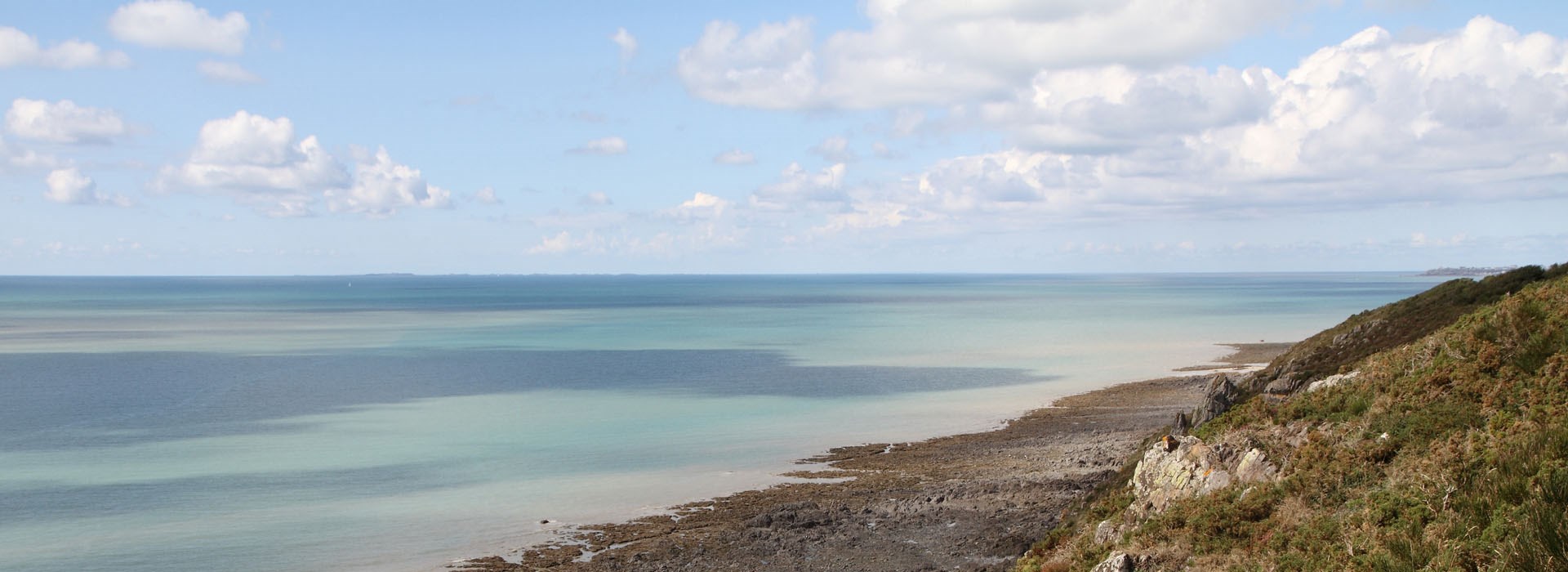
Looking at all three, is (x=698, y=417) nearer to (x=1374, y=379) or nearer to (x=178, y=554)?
(x=178, y=554)

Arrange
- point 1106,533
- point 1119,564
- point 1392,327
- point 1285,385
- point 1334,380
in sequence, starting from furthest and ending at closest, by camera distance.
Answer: point 1392,327 < point 1285,385 < point 1334,380 < point 1106,533 < point 1119,564

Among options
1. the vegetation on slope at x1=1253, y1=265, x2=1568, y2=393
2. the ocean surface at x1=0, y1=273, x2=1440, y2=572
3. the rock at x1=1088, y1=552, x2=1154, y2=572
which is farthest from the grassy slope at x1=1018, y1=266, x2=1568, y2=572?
the ocean surface at x1=0, y1=273, x2=1440, y2=572

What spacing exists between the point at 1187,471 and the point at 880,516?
11.9 meters

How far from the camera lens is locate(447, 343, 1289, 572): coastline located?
80.2 ft

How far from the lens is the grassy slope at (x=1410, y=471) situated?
37.1 ft

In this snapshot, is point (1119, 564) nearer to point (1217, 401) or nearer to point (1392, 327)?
point (1217, 401)

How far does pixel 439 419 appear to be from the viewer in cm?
4953

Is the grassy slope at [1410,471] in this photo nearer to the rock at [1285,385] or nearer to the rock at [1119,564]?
the rock at [1119,564]

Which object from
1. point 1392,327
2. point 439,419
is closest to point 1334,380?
point 1392,327

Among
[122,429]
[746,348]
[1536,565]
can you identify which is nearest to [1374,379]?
[1536,565]

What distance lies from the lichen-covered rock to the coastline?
570cm

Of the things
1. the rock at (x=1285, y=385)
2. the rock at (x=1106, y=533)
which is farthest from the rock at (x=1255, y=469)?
the rock at (x=1285, y=385)

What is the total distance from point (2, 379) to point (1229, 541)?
7627 centimetres

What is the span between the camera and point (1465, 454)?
13.5 metres
